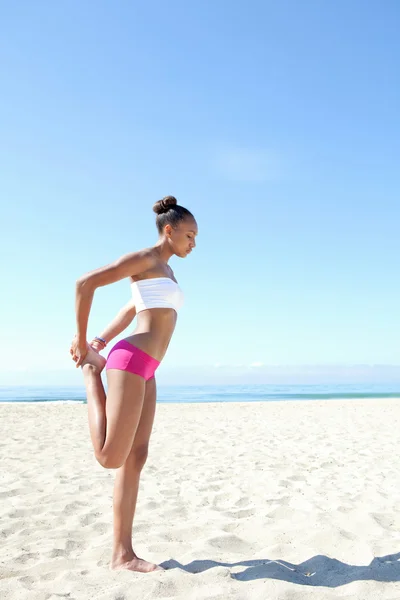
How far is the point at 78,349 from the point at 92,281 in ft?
1.32

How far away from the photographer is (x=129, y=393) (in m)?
2.67

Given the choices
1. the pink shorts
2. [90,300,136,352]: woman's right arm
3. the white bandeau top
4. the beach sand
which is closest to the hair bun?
the white bandeau top

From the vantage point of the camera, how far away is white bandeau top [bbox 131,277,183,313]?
2832 millimetres

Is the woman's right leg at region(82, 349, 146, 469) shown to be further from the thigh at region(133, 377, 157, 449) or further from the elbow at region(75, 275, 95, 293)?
the elbow at region(75, 275, 95, 293)

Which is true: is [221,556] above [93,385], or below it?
below

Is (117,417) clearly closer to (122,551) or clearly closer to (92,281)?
(92,281)

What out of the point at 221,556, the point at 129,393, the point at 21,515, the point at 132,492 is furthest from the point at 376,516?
the point at 21,515

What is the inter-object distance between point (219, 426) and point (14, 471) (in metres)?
6.04

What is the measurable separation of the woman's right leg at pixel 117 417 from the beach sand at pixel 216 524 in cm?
66

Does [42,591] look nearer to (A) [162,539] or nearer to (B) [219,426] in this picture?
(A) [162,539]

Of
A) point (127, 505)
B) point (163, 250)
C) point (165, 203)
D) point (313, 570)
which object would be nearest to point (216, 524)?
point (313, 570)

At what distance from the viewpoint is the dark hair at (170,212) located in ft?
9.84

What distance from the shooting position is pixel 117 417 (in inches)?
Result: 104

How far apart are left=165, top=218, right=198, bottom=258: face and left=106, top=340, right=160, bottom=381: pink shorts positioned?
666 mm
